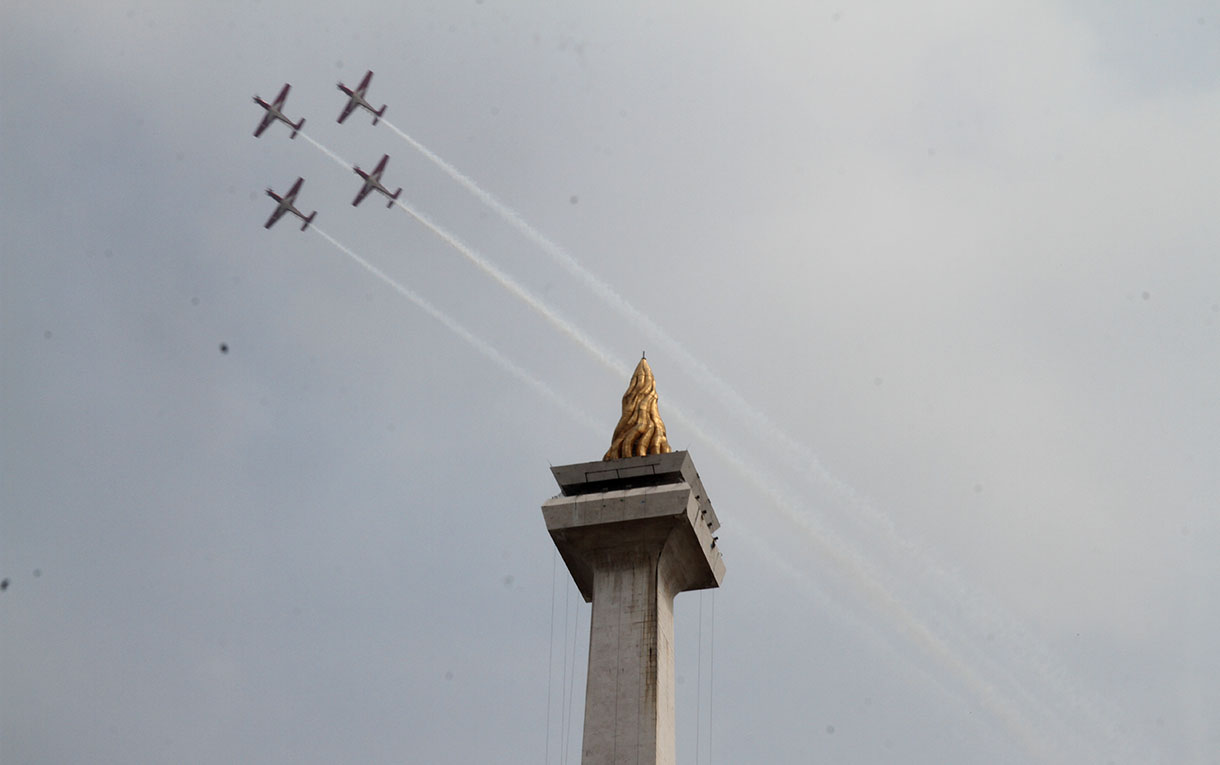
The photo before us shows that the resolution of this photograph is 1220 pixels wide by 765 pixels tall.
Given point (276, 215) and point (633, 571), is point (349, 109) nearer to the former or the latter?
point (276, 215)

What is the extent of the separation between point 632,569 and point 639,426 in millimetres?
7148

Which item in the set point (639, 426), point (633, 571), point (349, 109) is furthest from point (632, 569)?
point (349, 109)

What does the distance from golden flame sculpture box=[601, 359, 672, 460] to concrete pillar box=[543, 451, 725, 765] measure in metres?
2.31

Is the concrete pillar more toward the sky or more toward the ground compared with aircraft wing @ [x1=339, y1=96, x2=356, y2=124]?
more toward the ground

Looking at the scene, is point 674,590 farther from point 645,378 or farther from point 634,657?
point 645,378

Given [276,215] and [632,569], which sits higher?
[276,215]

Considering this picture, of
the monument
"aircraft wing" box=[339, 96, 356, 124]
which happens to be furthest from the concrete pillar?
"aircraft wing" box=[339, 96, 356, 124]

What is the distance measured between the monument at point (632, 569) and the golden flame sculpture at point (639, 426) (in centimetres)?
10

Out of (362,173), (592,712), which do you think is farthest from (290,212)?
(592,712)

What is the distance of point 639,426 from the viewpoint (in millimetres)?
68250

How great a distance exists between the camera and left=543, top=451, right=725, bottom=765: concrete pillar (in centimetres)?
5991

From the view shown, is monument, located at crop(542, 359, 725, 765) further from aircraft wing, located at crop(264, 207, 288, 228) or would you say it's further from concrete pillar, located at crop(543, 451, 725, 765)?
aircraft wing, located at crop(264, 207, 288, 228)

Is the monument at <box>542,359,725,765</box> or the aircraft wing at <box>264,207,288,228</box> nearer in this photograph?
the monument at <box>542,359,725,765</box>

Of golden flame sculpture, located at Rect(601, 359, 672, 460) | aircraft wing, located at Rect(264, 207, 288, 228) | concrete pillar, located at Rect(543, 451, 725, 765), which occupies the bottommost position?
concrete pillar, located at Rect(543, 451, 725, 765)
